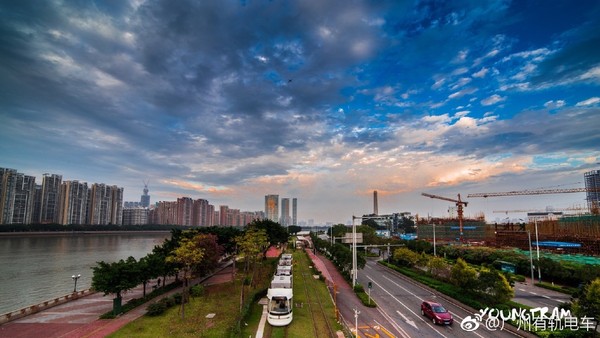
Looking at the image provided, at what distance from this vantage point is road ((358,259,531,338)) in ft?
83.5

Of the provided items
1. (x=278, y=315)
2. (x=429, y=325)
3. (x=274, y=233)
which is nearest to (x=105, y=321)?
(x=278, y=315)

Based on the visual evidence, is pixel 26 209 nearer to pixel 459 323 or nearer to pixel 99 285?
pixel 99 285

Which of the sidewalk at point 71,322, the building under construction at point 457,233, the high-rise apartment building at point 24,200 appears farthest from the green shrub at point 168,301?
the high-rise apartment building at point 24,200

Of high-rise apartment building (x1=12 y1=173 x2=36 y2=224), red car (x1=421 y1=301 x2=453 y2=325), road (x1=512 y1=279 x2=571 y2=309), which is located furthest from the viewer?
high-rise apartment building (x1=12 y1=173 x2=36 y2=224)

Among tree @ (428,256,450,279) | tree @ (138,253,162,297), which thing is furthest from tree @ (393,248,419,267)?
tree @ (138,253,162,297)

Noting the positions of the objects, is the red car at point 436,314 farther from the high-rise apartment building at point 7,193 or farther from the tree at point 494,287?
the high-rise apartment building at point 7,193

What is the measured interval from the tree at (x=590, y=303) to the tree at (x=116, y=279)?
38071 mm

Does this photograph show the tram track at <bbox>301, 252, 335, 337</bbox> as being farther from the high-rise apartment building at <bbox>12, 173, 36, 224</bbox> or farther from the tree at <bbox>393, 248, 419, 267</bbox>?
the high-rise apartment building at <bbox>12, 173, 36, 224</bbox>

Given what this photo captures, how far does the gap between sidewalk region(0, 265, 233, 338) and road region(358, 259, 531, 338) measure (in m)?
21.6

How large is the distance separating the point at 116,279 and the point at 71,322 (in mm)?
4830

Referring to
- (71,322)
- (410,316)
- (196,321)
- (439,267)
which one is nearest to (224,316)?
(196,321)

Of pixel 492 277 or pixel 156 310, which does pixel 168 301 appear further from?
pixel 492 277

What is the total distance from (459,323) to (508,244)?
90.7 metres

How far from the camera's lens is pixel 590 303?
72.2 ft
